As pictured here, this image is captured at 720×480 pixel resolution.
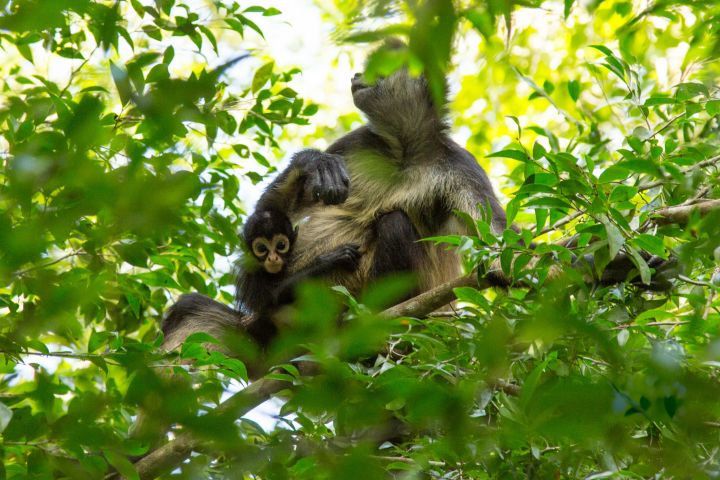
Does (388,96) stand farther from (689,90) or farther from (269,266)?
(689,90)

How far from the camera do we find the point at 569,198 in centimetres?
326

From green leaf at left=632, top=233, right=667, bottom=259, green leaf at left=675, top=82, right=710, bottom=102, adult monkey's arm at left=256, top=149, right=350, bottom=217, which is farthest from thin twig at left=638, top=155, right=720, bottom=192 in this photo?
adult monkey's arm at left=256, top=149, right=350, bottom=217

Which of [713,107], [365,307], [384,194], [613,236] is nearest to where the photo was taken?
[365,307]

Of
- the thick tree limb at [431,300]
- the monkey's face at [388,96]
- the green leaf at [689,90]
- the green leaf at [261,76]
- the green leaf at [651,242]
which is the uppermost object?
the green leaf at [261,76]

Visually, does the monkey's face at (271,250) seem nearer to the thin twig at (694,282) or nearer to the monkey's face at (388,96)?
the monkey's face at (388,96)

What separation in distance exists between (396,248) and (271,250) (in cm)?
90

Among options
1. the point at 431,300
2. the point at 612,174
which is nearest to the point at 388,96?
the point at 431,300

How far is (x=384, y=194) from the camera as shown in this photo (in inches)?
235

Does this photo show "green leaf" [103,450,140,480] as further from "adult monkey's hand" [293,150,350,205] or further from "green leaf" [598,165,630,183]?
"adult monkey's hand" [293,150,350,205]

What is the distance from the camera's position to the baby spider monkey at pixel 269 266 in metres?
5.57

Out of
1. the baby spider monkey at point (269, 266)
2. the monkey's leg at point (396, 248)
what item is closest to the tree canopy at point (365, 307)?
the baby spider monkey at point (269, 266)

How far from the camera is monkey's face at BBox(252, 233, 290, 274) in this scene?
5723 mm

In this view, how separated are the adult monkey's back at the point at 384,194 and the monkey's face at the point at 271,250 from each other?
0.21 m

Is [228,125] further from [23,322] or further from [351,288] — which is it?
[23,322]
